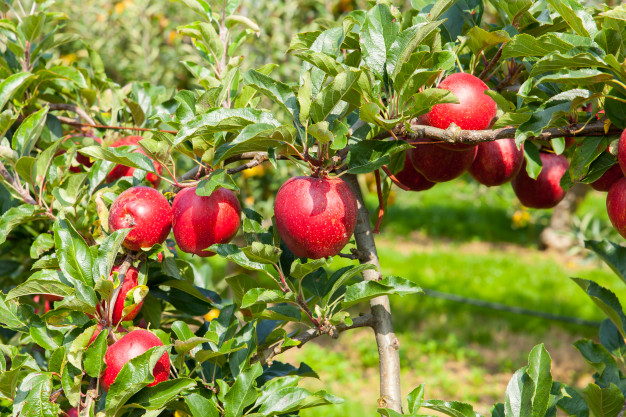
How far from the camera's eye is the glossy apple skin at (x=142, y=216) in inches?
36.9

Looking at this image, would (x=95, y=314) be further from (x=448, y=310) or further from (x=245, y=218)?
(x=448, y=310)

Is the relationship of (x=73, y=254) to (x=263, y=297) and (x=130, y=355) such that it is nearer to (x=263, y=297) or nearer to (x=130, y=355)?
(x=130, y=355)

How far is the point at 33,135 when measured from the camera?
1121 millimetres

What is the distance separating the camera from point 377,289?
88 cm

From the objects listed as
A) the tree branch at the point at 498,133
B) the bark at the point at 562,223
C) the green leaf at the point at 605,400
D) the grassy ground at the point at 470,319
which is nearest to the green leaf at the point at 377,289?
the tree branch at the point at 498,133

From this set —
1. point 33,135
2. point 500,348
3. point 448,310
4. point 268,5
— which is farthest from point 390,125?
point 448,310

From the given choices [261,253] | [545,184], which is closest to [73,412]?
[261,253]

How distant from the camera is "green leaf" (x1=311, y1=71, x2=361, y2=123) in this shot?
30.9 inches

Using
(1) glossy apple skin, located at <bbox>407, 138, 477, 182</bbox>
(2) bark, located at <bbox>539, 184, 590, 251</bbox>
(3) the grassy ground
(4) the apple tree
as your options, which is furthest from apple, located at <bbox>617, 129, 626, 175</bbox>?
(2) bark, located at <bbox>539, 184, 590, 251</bbox>

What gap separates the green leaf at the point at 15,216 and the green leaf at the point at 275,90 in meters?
0.52

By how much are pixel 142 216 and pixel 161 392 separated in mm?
276

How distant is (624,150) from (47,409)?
88 centimetres

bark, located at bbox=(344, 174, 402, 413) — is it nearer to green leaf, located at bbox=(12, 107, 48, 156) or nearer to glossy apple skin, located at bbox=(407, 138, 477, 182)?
glossy apple skin, located at bbox=(407, 138, 477, 182)

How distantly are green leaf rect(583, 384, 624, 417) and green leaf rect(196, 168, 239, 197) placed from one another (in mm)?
643
